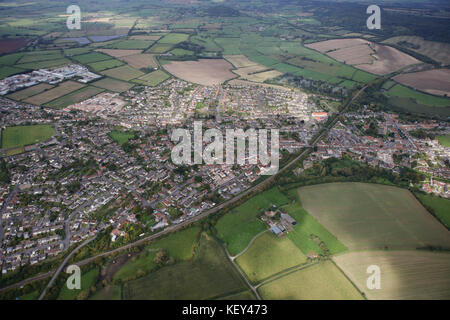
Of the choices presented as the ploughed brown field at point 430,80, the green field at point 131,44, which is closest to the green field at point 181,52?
the green field at point 131,44

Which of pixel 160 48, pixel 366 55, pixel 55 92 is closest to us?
pixel 55 92

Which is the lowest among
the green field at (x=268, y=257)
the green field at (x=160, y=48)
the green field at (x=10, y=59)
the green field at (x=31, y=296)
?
the green field at (x=31, y=296)

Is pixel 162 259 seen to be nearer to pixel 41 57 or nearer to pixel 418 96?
pixel 418 96

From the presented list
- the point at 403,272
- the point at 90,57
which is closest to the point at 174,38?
the point at 90,57

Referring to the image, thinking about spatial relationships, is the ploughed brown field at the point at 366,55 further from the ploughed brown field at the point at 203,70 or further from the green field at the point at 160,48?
the green field at the point at 160,48

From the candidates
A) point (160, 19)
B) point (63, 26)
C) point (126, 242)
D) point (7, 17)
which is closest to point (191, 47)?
point (160, 19)

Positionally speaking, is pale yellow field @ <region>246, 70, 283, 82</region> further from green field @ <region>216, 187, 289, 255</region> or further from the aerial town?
green field @ <region>216, 187, 289, 255</region>

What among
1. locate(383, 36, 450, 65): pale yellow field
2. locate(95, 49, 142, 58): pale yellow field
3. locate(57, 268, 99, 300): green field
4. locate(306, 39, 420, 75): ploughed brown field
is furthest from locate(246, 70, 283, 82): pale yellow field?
locate(57, 268, 99, 300): green field
